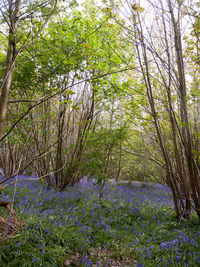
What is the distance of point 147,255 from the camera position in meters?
2.92

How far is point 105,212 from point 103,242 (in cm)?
150

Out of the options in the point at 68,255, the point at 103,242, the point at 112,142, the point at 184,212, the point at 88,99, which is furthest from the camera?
the point at 88,99

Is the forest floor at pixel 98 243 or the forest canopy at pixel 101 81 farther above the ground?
the forest canopy at pixel 101 81

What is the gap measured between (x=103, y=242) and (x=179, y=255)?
4.36ft

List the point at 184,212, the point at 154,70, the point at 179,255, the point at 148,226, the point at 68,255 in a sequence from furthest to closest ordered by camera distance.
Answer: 1. the point at 154,70
2. the point at 184,212
3. the point at 148,226
4. the point at 179,255
5. the point at 68,255

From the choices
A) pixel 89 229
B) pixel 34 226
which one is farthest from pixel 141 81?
pixel 34 226

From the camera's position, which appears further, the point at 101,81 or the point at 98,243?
the point at 101,81

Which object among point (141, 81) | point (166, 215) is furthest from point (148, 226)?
point (141, 81)

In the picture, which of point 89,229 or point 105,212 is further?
point 105,212

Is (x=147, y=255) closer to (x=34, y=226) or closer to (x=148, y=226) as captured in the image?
(x=148, y=226)

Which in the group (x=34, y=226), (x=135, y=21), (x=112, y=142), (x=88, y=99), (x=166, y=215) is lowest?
(x=166, y=215)

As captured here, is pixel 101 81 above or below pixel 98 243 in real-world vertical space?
above

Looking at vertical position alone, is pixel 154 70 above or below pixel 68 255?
above

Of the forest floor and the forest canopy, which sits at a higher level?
the forest canopy
